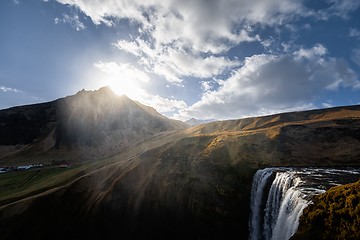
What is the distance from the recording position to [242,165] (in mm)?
54219

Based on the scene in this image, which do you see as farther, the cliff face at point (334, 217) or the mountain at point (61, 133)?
the mountain at point (61, 133)

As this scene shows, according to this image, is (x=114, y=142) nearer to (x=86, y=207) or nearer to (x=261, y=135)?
(x=86, y=207)

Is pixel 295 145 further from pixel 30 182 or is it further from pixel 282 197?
pixel 30 182

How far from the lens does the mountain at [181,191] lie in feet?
164

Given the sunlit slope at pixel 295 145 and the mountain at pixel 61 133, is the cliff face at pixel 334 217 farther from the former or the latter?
the mountain at pixel 61 133

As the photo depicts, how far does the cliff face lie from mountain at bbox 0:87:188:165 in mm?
132210

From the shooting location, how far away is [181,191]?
5641cm

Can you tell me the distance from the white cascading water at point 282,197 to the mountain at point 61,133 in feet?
375

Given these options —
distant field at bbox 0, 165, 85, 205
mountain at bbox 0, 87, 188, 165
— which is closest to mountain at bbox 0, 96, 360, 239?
distant field at bbox 0, 165, 85, 205

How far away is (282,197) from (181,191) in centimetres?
2522

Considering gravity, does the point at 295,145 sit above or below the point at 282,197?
above

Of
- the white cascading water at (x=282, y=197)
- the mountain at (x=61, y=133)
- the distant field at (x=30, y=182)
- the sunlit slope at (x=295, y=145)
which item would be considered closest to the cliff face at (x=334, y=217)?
the white cascading water at (x=282, y=197)

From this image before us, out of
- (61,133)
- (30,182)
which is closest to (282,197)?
(30,182)

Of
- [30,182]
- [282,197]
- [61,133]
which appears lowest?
[30,182]
